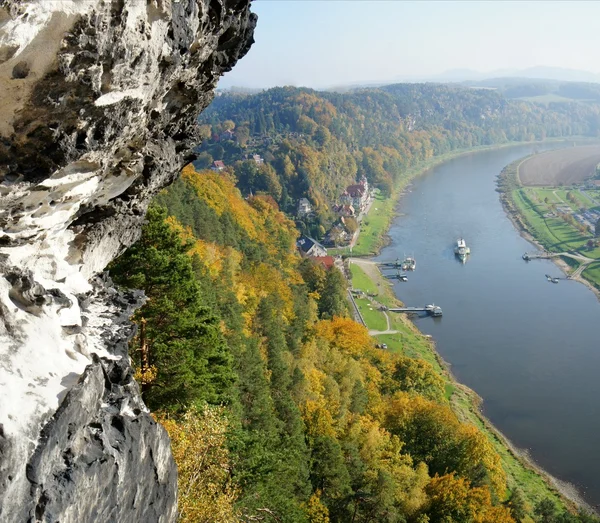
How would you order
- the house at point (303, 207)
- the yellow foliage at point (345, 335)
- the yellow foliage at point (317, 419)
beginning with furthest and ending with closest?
the house at point (303, 207), the yellow foliage at point (345, 335), the yellow foliage at point (317, 419)

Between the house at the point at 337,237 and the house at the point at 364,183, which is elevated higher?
the house at the point at 364,183

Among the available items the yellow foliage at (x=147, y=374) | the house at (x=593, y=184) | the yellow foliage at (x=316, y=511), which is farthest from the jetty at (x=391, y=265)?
the house at (x=593, y=184)

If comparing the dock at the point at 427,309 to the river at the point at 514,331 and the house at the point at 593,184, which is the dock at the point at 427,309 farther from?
the house at the point at 593,184

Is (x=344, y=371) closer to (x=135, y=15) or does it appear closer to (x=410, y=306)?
(x=410, y=306)

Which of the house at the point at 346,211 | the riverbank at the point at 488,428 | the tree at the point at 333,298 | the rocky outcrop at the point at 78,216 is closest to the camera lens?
the rocky outcrop at the point at 78,216

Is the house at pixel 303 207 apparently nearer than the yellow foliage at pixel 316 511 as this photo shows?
No

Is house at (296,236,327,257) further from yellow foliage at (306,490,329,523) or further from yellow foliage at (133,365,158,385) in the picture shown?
yellow foliage at (133,365,158,385)

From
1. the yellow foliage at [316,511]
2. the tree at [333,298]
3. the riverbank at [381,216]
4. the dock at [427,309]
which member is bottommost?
the riverbank at [381,216]

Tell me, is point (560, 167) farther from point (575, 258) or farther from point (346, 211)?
point (575, 258)
